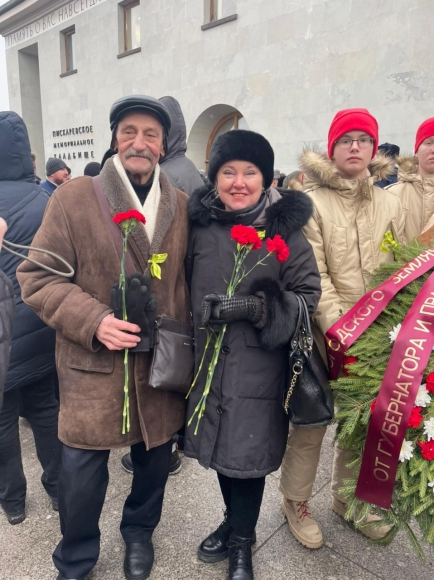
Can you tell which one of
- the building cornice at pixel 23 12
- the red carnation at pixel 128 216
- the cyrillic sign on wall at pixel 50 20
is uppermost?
the building cornice at pixel 23 12

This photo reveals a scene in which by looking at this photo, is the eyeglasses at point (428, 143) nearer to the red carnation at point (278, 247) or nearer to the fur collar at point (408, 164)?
the fur collar at point (408, 164)

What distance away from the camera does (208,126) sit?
37.0 feet

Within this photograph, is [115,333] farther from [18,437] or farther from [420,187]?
[420,187]

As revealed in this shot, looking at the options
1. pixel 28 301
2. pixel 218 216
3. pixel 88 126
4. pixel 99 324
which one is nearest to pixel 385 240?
pixel 218 216

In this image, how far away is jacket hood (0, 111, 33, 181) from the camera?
2.27m

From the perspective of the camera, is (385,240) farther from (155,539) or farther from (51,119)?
(51,119)

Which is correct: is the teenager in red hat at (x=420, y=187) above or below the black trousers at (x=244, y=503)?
above

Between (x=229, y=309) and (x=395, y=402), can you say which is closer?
(x=395, y=402)

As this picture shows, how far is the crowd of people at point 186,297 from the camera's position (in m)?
1.80

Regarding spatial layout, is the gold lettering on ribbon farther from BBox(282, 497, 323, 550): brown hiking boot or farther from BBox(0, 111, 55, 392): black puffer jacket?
BBox(0, 111, 55, 392): black puffer jacket

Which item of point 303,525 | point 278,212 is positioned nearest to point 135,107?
point 278,212

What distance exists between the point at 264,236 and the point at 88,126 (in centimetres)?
1377

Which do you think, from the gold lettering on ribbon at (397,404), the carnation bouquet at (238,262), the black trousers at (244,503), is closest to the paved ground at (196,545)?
the black trousers at (244,503)

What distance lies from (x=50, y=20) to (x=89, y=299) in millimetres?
16884
